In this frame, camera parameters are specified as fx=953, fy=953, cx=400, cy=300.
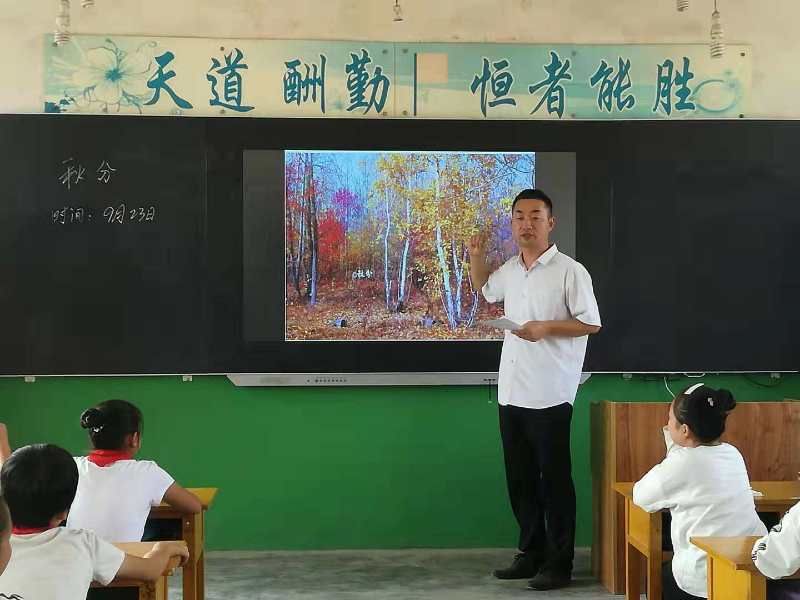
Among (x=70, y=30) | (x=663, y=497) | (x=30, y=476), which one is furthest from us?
(x=70, y=30)

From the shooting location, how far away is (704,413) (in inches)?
116

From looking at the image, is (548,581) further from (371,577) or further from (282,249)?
(282,249)

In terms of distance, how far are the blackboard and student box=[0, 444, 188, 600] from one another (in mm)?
2448

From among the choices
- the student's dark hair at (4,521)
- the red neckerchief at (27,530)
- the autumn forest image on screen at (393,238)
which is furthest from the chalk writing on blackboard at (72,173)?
the student's dark hair at (4,521)

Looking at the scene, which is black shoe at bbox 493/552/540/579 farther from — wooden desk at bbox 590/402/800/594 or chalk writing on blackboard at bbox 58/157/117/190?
chalk writing on blackboard at bbox 58/157/117/190

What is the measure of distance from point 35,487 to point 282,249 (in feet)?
8.50

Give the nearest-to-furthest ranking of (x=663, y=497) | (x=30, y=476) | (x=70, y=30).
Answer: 1. (x=30, y=476)
2. (x=663, y=497)
3. (x=70, y=30)

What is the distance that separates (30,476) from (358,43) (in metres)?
3.07

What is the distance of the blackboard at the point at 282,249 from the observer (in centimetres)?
452

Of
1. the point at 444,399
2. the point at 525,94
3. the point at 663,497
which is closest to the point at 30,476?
the point at 663,497

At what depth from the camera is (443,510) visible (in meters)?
4.70

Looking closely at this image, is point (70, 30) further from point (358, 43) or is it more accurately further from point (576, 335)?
point (576, 335)

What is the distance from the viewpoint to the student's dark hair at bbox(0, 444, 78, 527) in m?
2.09

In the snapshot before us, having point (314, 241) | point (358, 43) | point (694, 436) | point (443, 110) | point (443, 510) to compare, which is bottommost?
point (443, 510)
